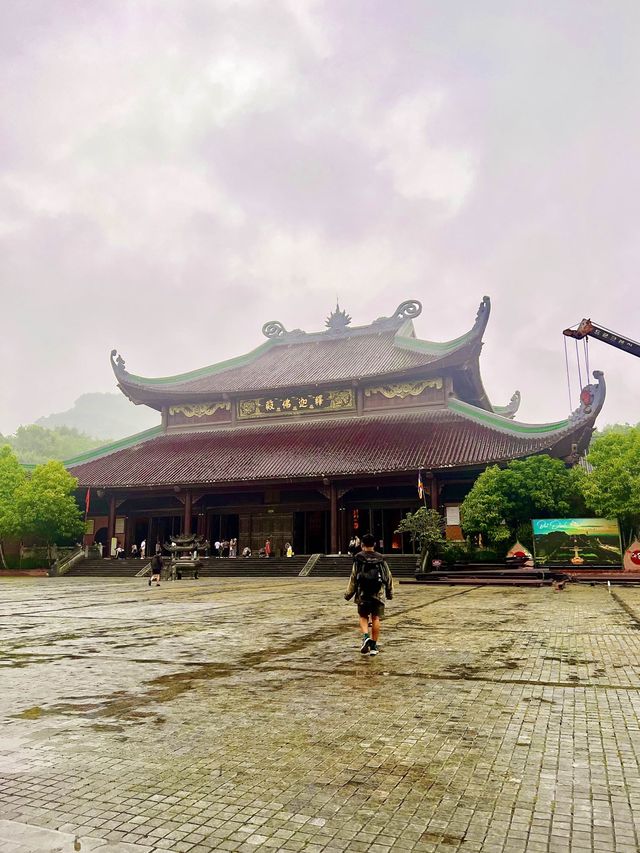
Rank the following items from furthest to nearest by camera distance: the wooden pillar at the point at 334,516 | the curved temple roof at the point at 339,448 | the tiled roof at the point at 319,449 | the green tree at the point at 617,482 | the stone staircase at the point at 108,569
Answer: the stone staircase at the point at 108,569 < the wooden pillar at the point at 334,516 < the tiled roof at the point at 319,449 < the curved temple roof at the point at 339,448 < the green tree at the point at 617,482

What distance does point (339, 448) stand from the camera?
88.6ft

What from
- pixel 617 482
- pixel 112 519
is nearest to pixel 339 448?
pixel 617 482

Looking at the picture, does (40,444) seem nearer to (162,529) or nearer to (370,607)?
(162,529)

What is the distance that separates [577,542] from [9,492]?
24.9m

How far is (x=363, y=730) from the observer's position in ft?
A: 11.2

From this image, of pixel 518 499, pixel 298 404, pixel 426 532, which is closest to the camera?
pixel 518 499

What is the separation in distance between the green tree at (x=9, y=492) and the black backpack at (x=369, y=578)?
25097 millimetres

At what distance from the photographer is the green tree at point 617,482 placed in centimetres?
1878

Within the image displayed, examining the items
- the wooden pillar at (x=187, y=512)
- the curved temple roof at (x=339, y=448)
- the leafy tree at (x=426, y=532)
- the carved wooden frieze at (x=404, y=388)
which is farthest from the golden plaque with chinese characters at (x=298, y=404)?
the leafy tree at (x=426, y=532)

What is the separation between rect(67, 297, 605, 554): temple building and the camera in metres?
24.7

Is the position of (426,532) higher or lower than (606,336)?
lower

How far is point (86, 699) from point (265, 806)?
2279mm

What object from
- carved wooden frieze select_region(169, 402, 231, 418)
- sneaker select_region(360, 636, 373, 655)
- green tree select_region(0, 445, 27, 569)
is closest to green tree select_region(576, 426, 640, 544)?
sneaker select_region(360, 636, 373, 655)

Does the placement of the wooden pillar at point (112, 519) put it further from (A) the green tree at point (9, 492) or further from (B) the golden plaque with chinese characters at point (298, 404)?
(B) the golden plaque with chinese characters at point (298, 404)
